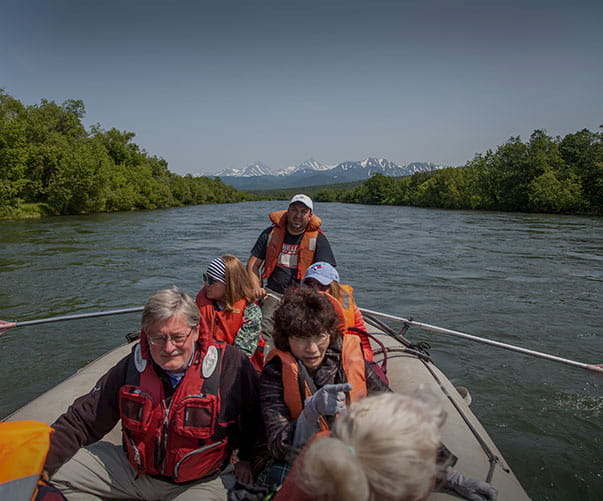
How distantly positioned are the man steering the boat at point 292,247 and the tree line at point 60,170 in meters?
23.6

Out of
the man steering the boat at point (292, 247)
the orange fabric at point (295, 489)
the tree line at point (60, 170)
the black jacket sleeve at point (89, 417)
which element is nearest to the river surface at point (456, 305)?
the man steering the boat at point (292, 247)

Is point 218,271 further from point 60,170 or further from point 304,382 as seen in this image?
point 60,170

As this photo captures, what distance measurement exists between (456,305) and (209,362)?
22.7ft

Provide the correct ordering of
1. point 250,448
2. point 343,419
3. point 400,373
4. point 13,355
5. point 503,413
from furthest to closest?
point 13,355 < point 503,413 < point 400,373 < point 250,448 < point 343,419

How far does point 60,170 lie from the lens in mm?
27562

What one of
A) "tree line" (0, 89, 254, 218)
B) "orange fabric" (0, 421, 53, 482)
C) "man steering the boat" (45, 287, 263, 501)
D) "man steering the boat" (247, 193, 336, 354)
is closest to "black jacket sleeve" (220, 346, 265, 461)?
"man steering the boat" (45, 287, 263, 501)

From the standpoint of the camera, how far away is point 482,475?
2.03 metres

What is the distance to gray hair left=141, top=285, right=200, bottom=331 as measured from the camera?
1646 millimetres

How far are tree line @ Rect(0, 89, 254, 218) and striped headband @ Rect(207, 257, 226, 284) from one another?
962 inches

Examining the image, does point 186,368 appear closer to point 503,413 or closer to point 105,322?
point 503,413

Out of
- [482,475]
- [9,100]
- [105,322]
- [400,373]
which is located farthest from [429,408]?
[9,100]

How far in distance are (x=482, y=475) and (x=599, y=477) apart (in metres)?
1.93

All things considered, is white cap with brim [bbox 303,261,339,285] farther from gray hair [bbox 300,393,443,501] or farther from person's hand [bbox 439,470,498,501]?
gray hair [bbox 300,393,443,501]

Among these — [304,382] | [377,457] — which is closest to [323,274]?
[304,382]
